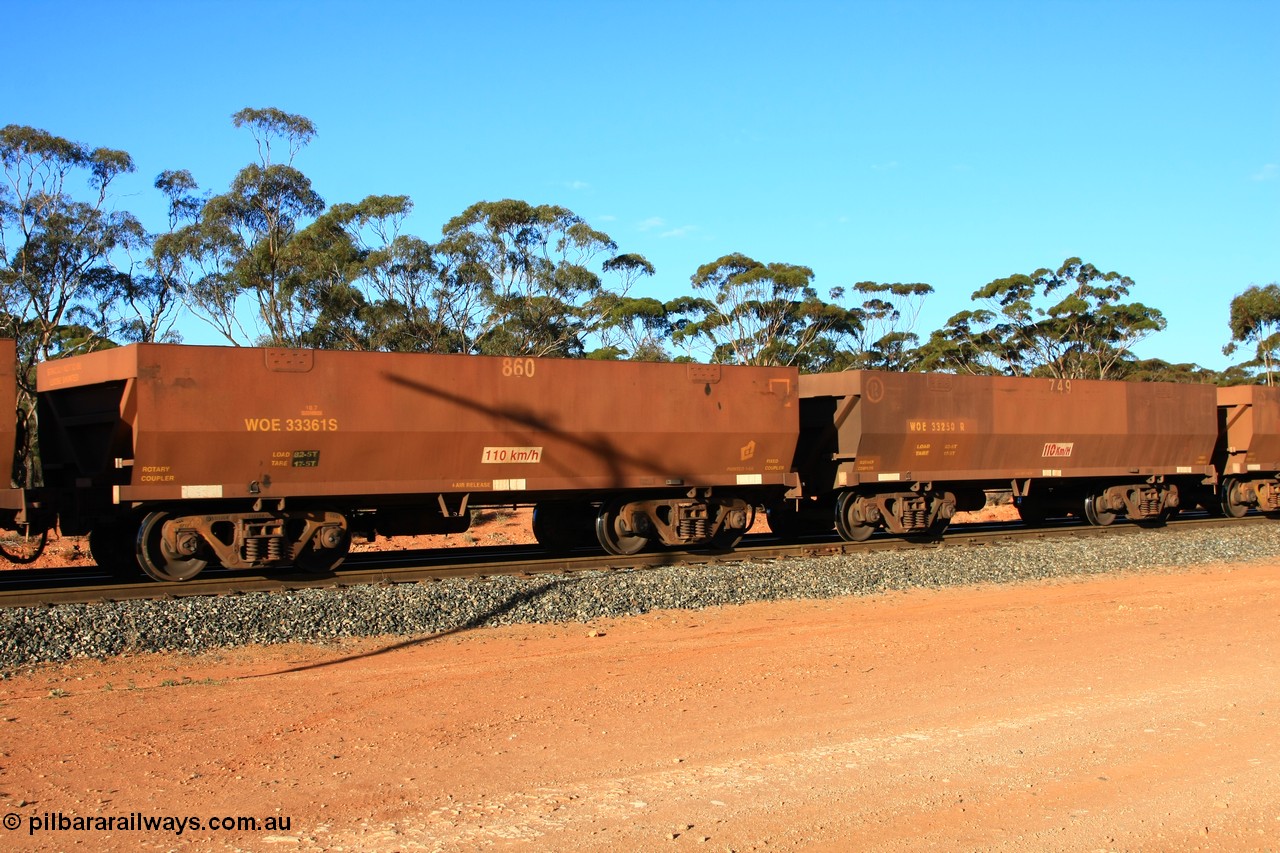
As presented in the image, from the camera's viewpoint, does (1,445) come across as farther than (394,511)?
No

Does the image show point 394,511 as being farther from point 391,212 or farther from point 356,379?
point 391,212

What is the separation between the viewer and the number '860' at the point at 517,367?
13774 mm

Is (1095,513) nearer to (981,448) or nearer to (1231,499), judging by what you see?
(981,448)

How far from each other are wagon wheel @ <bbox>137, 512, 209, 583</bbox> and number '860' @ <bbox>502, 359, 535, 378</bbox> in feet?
13.9

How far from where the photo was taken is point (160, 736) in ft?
21.4

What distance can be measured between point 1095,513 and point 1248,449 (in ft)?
14.7

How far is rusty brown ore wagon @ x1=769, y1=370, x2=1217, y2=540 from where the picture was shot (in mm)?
17109

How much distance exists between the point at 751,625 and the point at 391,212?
32.8 meters

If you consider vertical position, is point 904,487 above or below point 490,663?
above

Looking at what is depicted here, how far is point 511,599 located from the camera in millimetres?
11477

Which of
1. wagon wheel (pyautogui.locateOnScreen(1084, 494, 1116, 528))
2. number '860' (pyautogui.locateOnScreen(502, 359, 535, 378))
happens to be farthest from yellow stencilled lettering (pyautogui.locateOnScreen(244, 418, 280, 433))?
wagon wheel (pyautogui.locateOnScreen(1084, 494, 1116, 528))

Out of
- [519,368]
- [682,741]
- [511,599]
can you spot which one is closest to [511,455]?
[519,368]

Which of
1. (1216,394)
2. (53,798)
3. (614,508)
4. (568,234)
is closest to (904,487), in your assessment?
(614,508)

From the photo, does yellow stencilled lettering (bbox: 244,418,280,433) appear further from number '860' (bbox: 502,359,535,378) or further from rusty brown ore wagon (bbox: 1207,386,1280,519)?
rusty brown ore wagon (bbox: 1207,386,1280,519)
